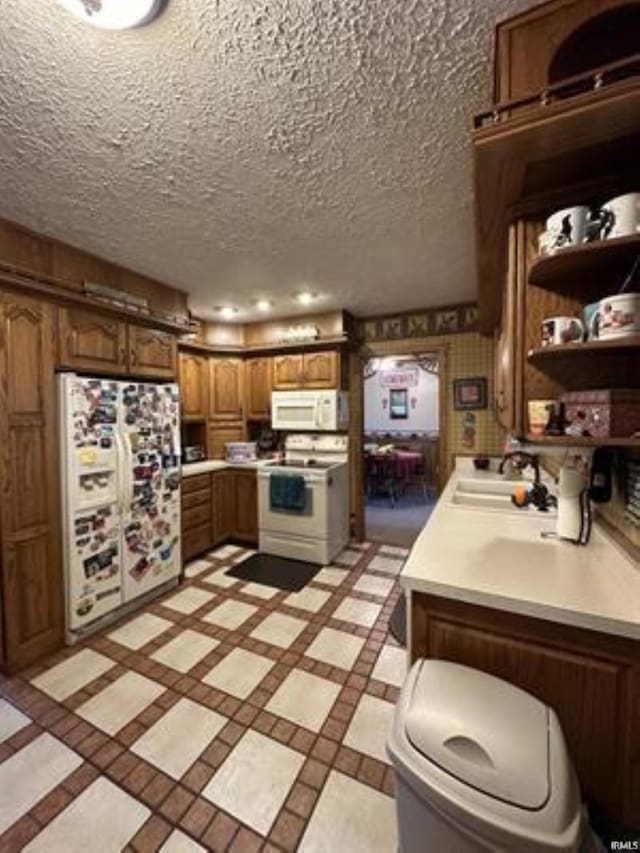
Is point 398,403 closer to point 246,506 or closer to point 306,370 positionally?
point 306,370

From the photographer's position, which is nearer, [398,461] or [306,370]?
[306,370]

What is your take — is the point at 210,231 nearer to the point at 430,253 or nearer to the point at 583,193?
the point at 430,253

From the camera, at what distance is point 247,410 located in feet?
14.9

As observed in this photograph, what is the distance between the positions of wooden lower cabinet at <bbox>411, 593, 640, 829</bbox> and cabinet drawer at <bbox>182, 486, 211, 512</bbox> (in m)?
2.86

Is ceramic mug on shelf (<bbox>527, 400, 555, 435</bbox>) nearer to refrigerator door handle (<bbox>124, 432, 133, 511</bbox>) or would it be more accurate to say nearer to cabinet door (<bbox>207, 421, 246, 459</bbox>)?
refrigerator door handle (<bbox>124, 432, 133, 511</bbox>)

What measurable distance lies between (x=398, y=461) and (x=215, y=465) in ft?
11.4

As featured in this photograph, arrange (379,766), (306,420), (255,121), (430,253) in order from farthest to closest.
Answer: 1. (306,420)
2. (430,253)
3. (379,766)
4. (255,121)

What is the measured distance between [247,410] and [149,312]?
186cm

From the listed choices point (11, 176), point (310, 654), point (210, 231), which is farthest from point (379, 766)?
point (11, 176)

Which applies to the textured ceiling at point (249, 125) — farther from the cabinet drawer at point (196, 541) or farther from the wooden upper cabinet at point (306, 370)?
the cabinet drawer at point (196, 541)

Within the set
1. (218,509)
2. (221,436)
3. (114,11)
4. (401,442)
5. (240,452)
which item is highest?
(114,11)

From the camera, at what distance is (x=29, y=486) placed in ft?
7.24

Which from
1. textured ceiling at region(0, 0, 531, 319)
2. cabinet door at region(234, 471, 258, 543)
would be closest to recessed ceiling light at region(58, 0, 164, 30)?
textured ceiling at region(0, 0, 531, 319)

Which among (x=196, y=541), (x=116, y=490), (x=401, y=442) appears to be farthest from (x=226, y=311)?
(x=401, y=442)
